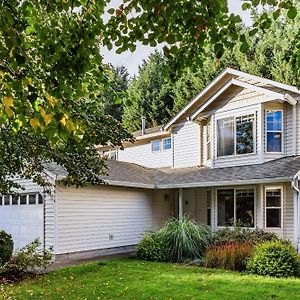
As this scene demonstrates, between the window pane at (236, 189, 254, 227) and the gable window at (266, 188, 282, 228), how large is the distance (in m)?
0.68

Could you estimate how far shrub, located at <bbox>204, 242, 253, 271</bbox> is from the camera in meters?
12.1

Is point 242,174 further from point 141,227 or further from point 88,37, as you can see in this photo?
point 88,37

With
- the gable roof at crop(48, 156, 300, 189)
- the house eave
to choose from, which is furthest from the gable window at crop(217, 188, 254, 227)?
the house eave

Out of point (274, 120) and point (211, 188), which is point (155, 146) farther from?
point (274, 120)

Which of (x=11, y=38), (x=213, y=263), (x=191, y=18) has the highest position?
(x=191, y=18)

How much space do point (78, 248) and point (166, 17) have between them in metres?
12.1

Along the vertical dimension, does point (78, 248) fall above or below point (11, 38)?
below

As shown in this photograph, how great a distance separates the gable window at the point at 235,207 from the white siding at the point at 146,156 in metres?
5.23

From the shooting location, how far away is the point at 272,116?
51.4ft

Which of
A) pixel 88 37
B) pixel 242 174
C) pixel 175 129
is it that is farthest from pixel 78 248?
pixel 88 37

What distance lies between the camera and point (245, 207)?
621 inches

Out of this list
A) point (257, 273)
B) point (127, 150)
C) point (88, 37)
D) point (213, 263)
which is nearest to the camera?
point (88, 37)

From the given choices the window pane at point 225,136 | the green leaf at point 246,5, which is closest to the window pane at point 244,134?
the window pane at point 225,136

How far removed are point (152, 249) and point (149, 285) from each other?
14.3 feet
